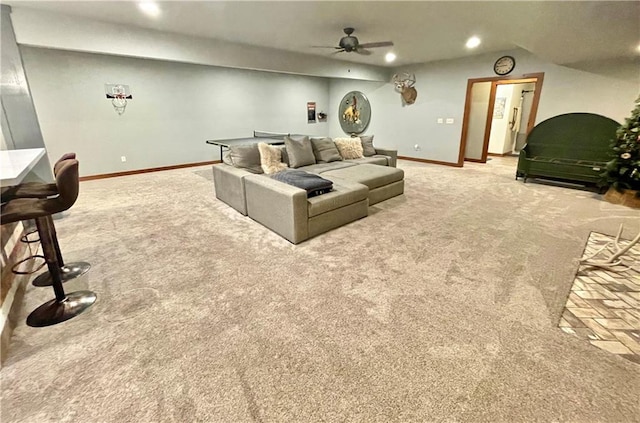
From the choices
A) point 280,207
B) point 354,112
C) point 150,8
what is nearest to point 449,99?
point 354,112

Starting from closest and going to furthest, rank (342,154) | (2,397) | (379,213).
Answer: (2,397) → (379,213) → (342,154)

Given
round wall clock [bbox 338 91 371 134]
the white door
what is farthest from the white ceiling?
round wall clock [bbox 338 91 371 134]

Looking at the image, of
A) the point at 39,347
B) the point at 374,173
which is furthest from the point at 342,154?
the point at 39,347

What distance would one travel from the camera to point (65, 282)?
94.2 inches

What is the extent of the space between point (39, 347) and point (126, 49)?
4.14 meters

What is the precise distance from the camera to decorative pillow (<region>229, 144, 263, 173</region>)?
405cm

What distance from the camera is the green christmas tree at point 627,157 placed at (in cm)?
403

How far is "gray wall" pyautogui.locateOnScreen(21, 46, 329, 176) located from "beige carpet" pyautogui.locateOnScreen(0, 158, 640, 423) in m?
3.06

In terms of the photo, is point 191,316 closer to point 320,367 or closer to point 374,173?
point 320,367

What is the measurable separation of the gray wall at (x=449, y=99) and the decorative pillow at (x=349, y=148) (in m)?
3.06

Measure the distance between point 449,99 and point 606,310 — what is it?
5.99m

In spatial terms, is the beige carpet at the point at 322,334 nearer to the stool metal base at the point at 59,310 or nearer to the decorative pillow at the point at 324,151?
the stool metal base at the point at 59,310

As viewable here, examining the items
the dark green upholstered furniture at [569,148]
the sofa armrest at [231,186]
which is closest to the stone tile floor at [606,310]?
the dark green upholstered furniture at [569,148]

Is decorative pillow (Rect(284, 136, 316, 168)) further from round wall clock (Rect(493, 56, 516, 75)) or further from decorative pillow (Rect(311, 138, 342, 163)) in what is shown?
round wall clock (Rect(493, 56, 516, 75))
